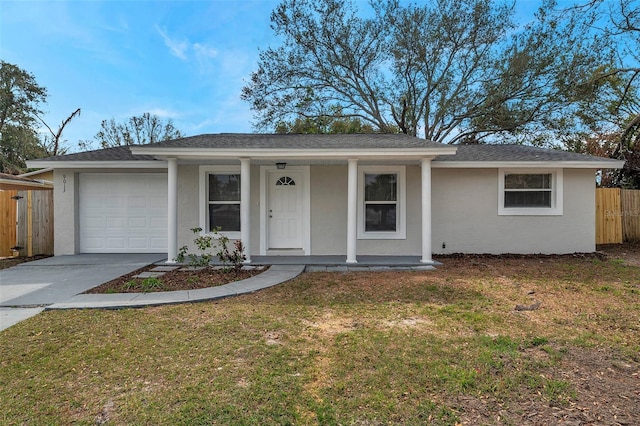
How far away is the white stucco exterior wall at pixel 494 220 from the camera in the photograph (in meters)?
8.52

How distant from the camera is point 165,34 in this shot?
11.9 m

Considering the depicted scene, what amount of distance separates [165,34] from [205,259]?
9.79m

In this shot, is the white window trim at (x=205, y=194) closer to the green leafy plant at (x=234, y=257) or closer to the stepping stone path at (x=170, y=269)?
the green leafy plant at (x=234, y=257)

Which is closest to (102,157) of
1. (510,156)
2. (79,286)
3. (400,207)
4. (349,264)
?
(79,286)

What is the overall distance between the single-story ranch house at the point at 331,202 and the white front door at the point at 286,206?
26 mm

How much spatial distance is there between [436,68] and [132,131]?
70.0 ft

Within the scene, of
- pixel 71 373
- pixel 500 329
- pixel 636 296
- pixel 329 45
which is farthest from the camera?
pixel 329 45

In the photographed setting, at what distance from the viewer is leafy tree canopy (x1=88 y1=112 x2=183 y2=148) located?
23812 millimetres

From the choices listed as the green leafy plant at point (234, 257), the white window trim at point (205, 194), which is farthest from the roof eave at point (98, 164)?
the green leafy plant at point (234, 257)

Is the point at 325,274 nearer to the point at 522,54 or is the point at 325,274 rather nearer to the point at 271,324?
the point at 271,324

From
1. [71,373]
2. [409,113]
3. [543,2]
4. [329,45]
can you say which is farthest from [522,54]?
[71,373]

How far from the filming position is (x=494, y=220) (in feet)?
28.1

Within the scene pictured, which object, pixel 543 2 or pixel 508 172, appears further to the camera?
pixel 543 2

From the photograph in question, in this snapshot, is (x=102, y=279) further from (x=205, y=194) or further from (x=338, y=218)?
(x=338, y=218)
